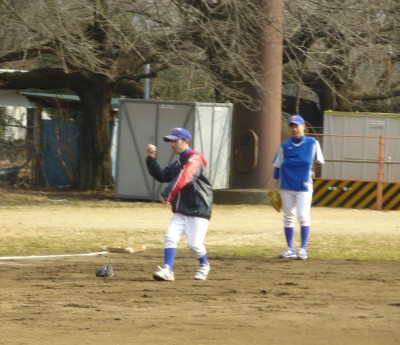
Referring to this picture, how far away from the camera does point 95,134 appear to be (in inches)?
→ 1040

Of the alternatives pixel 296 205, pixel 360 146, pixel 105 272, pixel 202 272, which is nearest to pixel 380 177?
pixel 360 146

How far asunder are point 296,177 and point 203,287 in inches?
130

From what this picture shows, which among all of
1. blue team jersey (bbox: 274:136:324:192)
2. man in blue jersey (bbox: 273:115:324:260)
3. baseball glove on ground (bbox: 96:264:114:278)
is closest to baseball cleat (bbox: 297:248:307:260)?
man in blue jersey (bbox: 273:115:324:260)

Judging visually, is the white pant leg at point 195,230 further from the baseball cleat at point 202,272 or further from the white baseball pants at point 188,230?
the baseball cleat at point 202,272

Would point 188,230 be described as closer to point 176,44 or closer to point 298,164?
point 298,164

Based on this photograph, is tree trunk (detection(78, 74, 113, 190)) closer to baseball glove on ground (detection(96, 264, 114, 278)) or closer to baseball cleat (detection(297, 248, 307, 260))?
baseball cleat (detection(297, 248, 307, 260))

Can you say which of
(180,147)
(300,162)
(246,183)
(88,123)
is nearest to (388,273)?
(300,162)

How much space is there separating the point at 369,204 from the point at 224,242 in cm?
803

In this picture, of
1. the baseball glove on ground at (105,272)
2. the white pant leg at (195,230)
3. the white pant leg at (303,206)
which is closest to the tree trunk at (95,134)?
the white pant leg at (303,206)

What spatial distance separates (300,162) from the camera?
13.9m

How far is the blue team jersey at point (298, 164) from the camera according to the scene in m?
13.9

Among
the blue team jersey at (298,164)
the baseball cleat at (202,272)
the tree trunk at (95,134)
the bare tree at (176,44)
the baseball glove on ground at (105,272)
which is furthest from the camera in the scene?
the tree trunk at (95,134)

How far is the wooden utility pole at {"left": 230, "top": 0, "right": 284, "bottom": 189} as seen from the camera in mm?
22906

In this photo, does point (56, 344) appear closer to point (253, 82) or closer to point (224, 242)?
point (224, 242)
